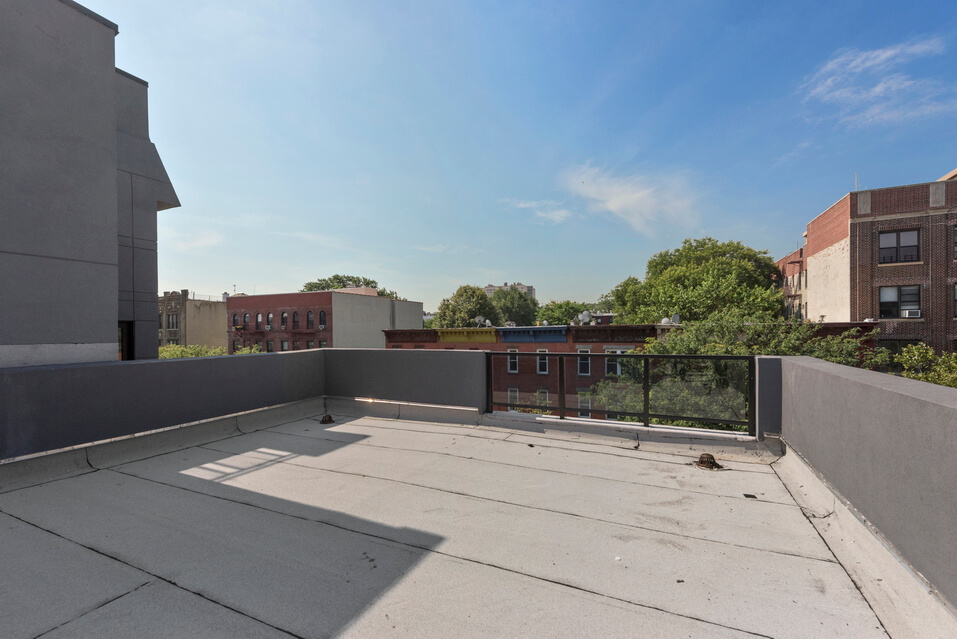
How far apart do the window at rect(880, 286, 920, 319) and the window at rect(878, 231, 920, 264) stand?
1.92 metres

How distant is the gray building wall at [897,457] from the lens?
8.30 feet

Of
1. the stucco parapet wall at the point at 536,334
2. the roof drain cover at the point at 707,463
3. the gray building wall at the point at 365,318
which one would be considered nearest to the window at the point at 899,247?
the stucco parapet wall at the point at 536,334

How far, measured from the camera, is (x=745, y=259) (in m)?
54.0

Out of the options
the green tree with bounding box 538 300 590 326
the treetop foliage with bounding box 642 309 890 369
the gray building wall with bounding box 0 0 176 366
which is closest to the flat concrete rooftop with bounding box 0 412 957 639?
the gray building wall with bounding box 0 0 176 366

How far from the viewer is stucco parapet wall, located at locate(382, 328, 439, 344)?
40.2 m

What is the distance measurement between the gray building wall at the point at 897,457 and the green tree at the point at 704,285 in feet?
90.4

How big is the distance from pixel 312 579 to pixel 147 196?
1185 cm

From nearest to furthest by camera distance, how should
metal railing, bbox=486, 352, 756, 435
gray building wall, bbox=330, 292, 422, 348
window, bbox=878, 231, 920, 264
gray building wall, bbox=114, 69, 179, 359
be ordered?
metal railing, bbox=486, 352, 756, 435
gray building wall, bbox=114, 69, 179, 359
window, bbox=878, 231, 920, 264
gray building wall, bbox=330, 292, 422, 348

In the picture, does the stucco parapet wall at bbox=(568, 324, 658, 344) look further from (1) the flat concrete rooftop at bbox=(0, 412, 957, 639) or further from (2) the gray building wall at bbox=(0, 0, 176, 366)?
(2) the gray building wall at bbox=(0, 0, 176, 366)

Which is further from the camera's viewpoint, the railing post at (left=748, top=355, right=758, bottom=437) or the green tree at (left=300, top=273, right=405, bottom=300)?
the green tree at (left=300, top=273, right=405, bottom=300)

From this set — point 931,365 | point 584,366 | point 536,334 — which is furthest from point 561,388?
point 536,334

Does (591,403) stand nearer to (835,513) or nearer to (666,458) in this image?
(666,458)

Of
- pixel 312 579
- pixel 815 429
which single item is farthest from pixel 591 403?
pixel 312 579

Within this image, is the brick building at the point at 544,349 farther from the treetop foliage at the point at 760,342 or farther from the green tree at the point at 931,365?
the green tree at the point at 931,365
